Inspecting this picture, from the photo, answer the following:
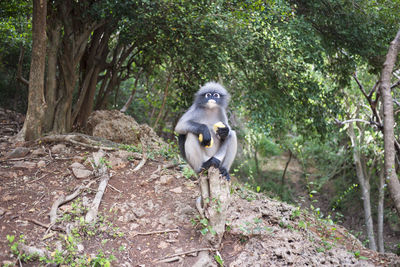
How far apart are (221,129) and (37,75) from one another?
361cm

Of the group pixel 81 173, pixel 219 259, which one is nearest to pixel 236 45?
pixel 81 173

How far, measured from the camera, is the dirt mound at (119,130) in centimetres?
785

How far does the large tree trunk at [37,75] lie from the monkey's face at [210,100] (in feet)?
10.4

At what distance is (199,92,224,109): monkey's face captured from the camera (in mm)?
4934

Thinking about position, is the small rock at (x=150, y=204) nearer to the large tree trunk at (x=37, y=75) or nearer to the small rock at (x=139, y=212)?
the small rock at (x=139, y=212)

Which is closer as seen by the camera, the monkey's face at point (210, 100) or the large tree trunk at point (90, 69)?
the monkey's face at point (210, 100)

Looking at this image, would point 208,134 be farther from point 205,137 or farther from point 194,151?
point 194,151

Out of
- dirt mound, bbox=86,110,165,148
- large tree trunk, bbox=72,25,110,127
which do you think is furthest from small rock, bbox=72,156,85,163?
large tree trunk, bbox=72,25,110,127

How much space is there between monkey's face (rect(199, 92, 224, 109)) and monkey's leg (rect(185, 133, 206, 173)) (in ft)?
1.56

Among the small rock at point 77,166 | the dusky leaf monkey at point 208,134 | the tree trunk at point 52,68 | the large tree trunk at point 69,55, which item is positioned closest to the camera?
the dusky leaf monkey at point 208,134

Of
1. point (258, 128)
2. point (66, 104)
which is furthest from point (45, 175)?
point (258, 128)

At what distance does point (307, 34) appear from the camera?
7688mm

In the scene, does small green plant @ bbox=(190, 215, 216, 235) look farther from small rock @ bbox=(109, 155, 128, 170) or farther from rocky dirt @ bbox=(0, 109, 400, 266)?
small rock @ bbox=(109, 155, 128, 170)

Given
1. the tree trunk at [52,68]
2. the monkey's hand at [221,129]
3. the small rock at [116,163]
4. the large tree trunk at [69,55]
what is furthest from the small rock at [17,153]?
the monkey's hand at [221,129]
